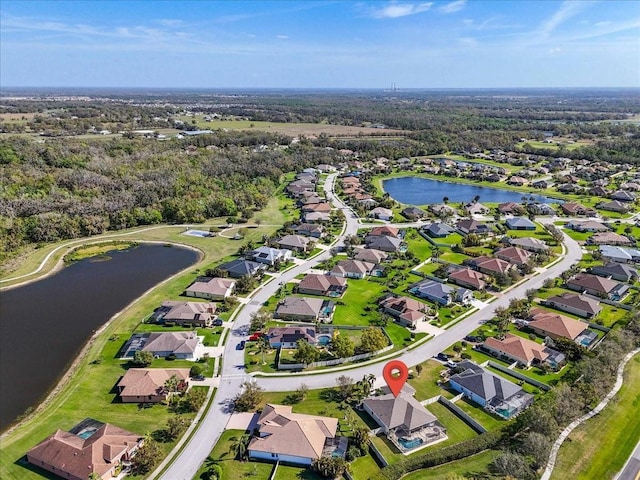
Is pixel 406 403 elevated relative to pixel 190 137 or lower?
lower

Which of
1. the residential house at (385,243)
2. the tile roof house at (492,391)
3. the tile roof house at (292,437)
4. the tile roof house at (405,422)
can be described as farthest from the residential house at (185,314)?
the residential house at (385,243)

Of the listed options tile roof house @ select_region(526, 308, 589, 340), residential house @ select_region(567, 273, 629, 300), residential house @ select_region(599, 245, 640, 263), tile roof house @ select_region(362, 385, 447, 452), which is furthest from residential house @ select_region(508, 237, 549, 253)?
tile roof house @ select_region(362, 385, 447, 452)

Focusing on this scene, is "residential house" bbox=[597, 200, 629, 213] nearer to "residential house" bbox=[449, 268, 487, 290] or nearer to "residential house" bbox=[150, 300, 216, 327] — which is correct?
"residential house" bbox=[449, 268, 487, 290]

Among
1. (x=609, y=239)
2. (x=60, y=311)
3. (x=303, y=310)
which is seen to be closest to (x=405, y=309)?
(x=303, y=310)

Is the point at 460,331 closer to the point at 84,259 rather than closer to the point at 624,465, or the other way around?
the point at 624,465

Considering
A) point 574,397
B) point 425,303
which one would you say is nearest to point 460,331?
point 425,303

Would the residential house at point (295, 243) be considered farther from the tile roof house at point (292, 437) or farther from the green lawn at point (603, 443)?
the green lawn at point (603, 443)
